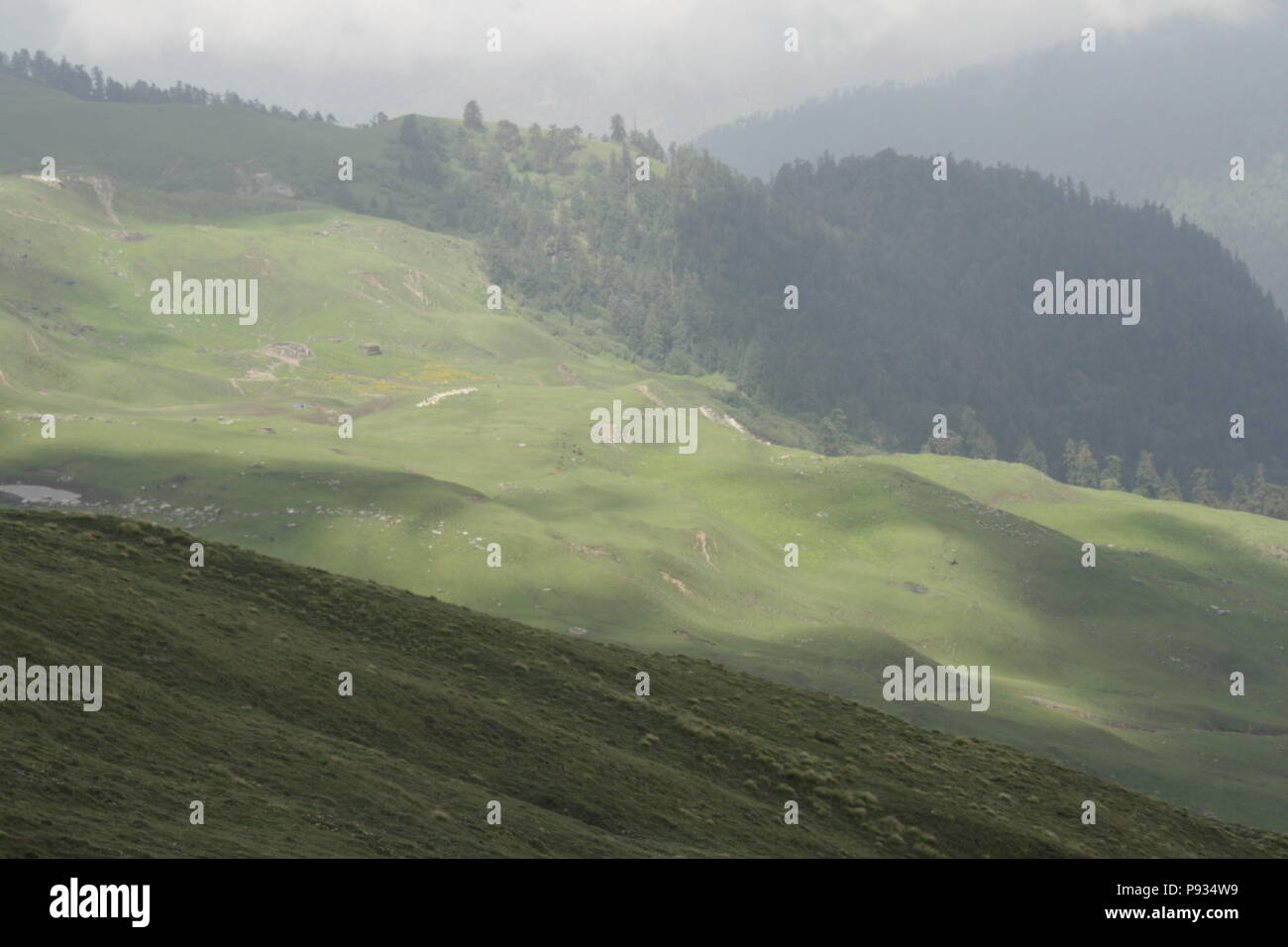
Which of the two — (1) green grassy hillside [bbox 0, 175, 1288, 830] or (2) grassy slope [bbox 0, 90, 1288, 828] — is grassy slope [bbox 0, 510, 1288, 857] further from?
(2) grassy slope [bbox 0, 90, 1288, 828]

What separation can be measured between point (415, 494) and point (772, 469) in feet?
206

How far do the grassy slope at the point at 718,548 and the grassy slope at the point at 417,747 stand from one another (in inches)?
1294

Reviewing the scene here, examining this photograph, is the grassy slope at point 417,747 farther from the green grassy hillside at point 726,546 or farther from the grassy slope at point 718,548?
the grassy slope at point 718,548

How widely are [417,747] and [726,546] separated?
288 ft

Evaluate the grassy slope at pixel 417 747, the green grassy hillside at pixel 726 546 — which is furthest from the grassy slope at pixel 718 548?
the grassy slope at pixel 417 747

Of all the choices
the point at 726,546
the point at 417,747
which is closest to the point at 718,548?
the point at 726,546

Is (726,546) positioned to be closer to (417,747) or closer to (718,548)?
(718,548)

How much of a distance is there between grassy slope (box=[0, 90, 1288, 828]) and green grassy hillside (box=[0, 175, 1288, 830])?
367 mm

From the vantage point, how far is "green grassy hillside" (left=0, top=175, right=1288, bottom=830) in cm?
9944

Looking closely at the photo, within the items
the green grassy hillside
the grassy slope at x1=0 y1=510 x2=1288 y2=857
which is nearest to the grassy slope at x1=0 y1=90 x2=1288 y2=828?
the green grassy hillside

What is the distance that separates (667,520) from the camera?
431 feet

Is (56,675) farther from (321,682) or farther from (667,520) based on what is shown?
(667,520)

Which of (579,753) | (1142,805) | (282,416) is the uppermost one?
(282,416)
